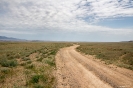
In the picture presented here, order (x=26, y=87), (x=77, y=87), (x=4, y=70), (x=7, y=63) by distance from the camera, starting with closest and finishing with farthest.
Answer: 1. (x=26, y=87)
2. (x=77, y=87)
3. (x=4, y=70)
4. (x=7, y=63)

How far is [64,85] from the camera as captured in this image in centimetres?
1006

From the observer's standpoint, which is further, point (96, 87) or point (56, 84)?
point (56, 84)

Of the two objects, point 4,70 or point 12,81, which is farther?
point 4,70

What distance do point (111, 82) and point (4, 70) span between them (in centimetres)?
984

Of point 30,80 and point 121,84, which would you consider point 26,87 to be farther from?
point 121,84

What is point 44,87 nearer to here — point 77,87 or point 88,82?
point 77,87

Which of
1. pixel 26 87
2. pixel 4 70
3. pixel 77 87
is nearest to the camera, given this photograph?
pixel 26 87

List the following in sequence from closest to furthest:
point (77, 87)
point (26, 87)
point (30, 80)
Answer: point (26, 87) < point (77, 87) < point (30, 80)

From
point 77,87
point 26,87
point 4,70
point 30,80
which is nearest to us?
point 26,87

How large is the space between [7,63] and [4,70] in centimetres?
339

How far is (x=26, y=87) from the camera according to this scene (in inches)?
348

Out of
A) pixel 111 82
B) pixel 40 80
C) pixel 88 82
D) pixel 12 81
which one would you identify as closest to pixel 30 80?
pixel 40 80

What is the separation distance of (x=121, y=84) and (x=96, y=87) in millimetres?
2073

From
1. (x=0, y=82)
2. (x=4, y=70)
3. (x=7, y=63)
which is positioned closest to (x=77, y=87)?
(x=0, y=82)
